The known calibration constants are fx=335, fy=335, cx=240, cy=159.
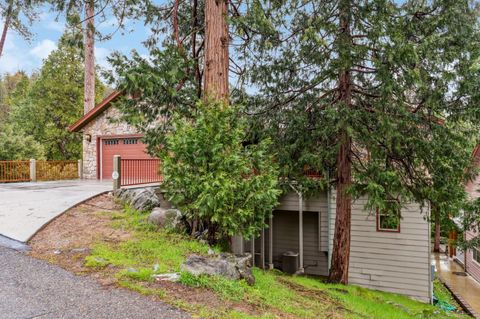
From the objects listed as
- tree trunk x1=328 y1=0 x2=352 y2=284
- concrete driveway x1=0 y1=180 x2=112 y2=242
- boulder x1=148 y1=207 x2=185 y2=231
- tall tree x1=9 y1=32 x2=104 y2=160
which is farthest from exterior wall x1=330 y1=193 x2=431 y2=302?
tall tree x1=9 y1=32 x2=104 y2=160

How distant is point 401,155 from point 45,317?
6583 mm

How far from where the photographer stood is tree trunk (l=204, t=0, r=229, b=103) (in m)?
6.61

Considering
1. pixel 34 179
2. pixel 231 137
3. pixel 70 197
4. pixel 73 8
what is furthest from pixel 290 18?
pixel 34 179

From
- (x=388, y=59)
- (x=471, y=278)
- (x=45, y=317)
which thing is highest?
(x=388, y=59)

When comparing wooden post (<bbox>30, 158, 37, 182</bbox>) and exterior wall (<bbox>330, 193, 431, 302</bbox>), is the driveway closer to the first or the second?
exterior wall (<bbox>330, 193, 431, 302</bbox>)

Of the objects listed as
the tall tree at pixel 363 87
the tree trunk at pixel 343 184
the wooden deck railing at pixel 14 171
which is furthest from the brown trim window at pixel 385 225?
the wooden deck railing at pixel 14 171

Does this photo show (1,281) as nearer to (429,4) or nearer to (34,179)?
(429,4)

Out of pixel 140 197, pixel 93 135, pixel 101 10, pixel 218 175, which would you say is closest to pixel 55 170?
pixel 93 135

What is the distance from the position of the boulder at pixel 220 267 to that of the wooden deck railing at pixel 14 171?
40.3 feet

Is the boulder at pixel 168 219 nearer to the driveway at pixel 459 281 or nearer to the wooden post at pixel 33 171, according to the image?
the driveway at pixel 459 281

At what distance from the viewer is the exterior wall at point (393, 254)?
8.95 m

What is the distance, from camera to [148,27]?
870 centimetres

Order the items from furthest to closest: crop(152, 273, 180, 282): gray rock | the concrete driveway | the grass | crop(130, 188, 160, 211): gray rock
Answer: crop(130, 188, 160, 211): gray rock, the concrete driveway, crop(152, 273, 180, 282): gray rock, the grass

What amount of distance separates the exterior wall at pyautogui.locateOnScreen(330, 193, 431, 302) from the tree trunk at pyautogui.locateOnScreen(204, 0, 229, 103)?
452 centimetres
